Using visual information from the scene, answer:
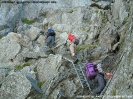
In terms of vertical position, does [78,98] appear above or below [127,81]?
below

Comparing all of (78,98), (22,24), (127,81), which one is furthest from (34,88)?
(22,24)

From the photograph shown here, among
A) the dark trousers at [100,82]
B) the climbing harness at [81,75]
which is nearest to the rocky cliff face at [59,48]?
the climbing harness at [81,75]

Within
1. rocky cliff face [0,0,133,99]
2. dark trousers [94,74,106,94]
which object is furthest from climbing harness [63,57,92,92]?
dark trousers [94,74,106,94]

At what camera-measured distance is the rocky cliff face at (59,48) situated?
1700cm

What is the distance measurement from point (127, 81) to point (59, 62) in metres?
6.95

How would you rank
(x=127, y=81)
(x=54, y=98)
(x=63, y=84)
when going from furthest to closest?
1. (x=63, y=84)
2. (x=54, y=98)
3. (x=127, y=81)

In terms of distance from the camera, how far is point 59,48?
24.1 m

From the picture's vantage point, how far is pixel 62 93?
17.1m

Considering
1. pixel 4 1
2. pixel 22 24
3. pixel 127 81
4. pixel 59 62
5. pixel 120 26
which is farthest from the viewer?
pixel 4 1

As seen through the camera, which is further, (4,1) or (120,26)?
(4,1)

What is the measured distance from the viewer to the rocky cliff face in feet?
55.8

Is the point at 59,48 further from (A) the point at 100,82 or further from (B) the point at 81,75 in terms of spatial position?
(A) the point at 100,82

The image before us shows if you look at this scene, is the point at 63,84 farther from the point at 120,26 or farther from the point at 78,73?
the point at 120,26

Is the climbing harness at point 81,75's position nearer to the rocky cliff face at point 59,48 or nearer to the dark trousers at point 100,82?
the rocky cliff face at point 59,48
